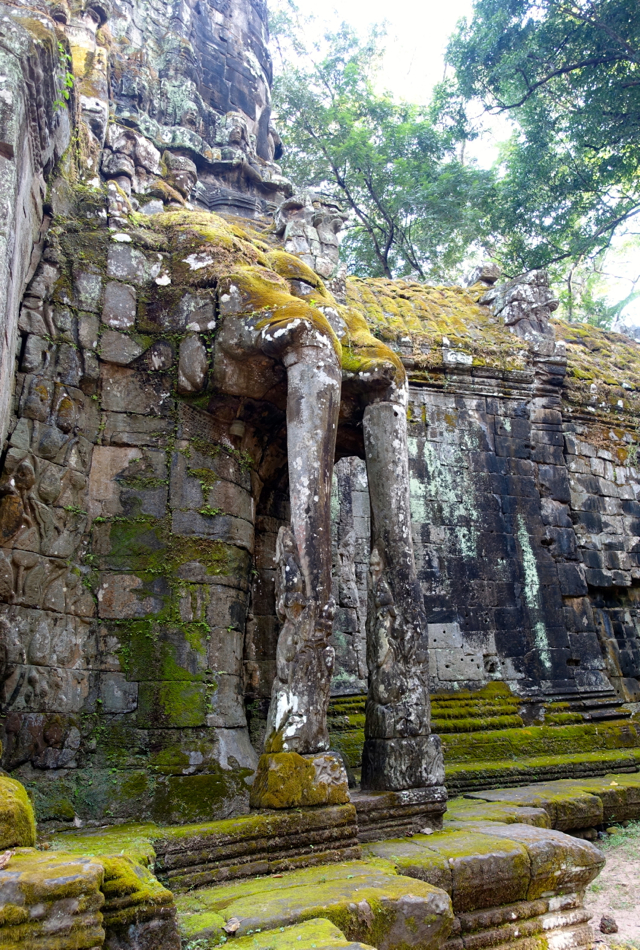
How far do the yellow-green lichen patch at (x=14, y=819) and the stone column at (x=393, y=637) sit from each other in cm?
255

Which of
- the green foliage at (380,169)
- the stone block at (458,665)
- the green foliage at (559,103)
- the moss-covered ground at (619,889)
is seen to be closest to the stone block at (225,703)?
the moss-covered ground at (619,889)

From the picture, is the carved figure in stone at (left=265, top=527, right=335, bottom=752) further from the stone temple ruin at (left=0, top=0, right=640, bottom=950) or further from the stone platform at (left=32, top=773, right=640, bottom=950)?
the stone platform at (left=32, top=773, right=640, bottom=950)

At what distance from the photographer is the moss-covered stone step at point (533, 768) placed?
295 inches

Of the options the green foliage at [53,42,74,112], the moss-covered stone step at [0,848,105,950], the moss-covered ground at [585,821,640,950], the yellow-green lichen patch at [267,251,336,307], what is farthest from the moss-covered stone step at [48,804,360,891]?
the green foliage at [53,42,74,112]

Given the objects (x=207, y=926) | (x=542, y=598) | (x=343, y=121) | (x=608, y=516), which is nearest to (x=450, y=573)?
(x=542, y=598)

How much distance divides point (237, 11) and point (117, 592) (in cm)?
2253

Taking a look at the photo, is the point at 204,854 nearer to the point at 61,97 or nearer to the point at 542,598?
the point at 61,97

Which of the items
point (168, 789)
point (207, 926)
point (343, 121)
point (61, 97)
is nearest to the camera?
point (207, 926)

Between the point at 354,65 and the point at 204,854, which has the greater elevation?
the point at 354,65

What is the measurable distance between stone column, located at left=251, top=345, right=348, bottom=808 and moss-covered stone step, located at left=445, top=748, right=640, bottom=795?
374cm

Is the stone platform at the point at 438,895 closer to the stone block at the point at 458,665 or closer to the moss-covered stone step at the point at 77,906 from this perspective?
the moss-covered stone step at the point at 77,906

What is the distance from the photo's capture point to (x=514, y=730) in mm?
8531

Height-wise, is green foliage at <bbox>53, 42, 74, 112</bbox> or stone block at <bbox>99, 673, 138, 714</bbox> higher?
green foliage at <bbox>53, 42, 74, 112</bbox>

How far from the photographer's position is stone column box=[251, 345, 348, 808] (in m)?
4.08
